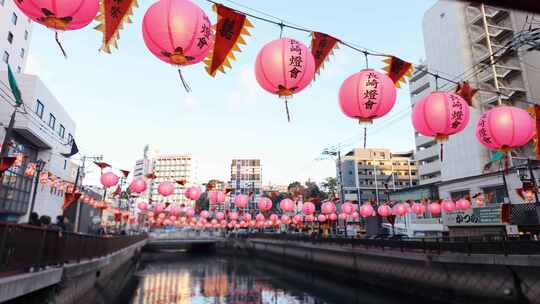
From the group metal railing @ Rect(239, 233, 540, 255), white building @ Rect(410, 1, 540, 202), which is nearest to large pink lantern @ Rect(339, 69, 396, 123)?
metal railing @ Rect(239, 233, 540, 255)

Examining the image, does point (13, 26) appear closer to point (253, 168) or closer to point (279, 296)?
point (279, 296)

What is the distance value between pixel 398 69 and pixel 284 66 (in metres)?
3.23

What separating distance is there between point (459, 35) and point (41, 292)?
40593mm

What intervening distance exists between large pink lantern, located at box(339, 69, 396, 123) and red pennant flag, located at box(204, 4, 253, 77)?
2236 millimetres

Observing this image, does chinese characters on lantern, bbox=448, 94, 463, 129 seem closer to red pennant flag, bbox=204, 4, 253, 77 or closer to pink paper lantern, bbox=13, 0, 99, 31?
red pennant flag, bbox=204, 4, 253, 77

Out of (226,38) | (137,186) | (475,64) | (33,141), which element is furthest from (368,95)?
(33,141)

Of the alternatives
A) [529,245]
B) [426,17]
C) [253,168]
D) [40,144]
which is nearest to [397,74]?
[529,245]

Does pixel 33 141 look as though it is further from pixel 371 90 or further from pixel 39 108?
pixel 371 90

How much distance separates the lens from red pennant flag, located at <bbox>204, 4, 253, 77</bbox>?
547 centimetres

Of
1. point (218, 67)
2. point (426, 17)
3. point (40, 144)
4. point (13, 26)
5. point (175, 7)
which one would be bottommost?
point (218, 67)

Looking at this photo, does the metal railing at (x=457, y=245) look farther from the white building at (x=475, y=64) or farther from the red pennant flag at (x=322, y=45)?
the white building at (x=475, y=64)

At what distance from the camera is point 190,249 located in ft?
210

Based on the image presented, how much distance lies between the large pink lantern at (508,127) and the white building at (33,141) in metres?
25.9

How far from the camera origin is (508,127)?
22.2 ft
